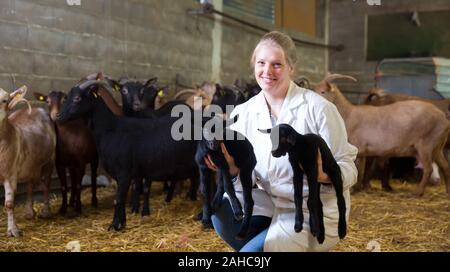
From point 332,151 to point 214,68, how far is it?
27.1 ft

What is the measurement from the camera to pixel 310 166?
2.34 meters

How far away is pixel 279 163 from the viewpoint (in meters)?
2.62

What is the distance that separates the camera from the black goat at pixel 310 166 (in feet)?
7.45

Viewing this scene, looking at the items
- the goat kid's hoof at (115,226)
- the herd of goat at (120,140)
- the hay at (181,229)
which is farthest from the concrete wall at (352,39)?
the goat kid's hoof at (115,226)

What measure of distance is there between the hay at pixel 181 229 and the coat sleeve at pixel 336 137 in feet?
6.99

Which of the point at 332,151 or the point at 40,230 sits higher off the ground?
the point at 332,151

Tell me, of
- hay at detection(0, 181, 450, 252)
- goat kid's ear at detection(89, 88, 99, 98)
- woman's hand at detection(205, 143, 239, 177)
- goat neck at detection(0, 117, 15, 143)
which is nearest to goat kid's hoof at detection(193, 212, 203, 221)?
hay at detection(0, 181, 450, 252)

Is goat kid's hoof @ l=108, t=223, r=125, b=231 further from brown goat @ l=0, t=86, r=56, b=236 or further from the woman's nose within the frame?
the woman's nose

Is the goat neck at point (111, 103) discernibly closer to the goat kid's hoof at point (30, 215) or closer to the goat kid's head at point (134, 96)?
the goat kid's head at point (134, 96)

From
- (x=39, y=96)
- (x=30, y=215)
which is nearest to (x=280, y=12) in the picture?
(x=39, y=96)

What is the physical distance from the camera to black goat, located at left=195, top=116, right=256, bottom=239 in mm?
2424

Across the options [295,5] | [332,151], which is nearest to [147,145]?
[332,151]

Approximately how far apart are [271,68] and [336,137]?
47 cm
